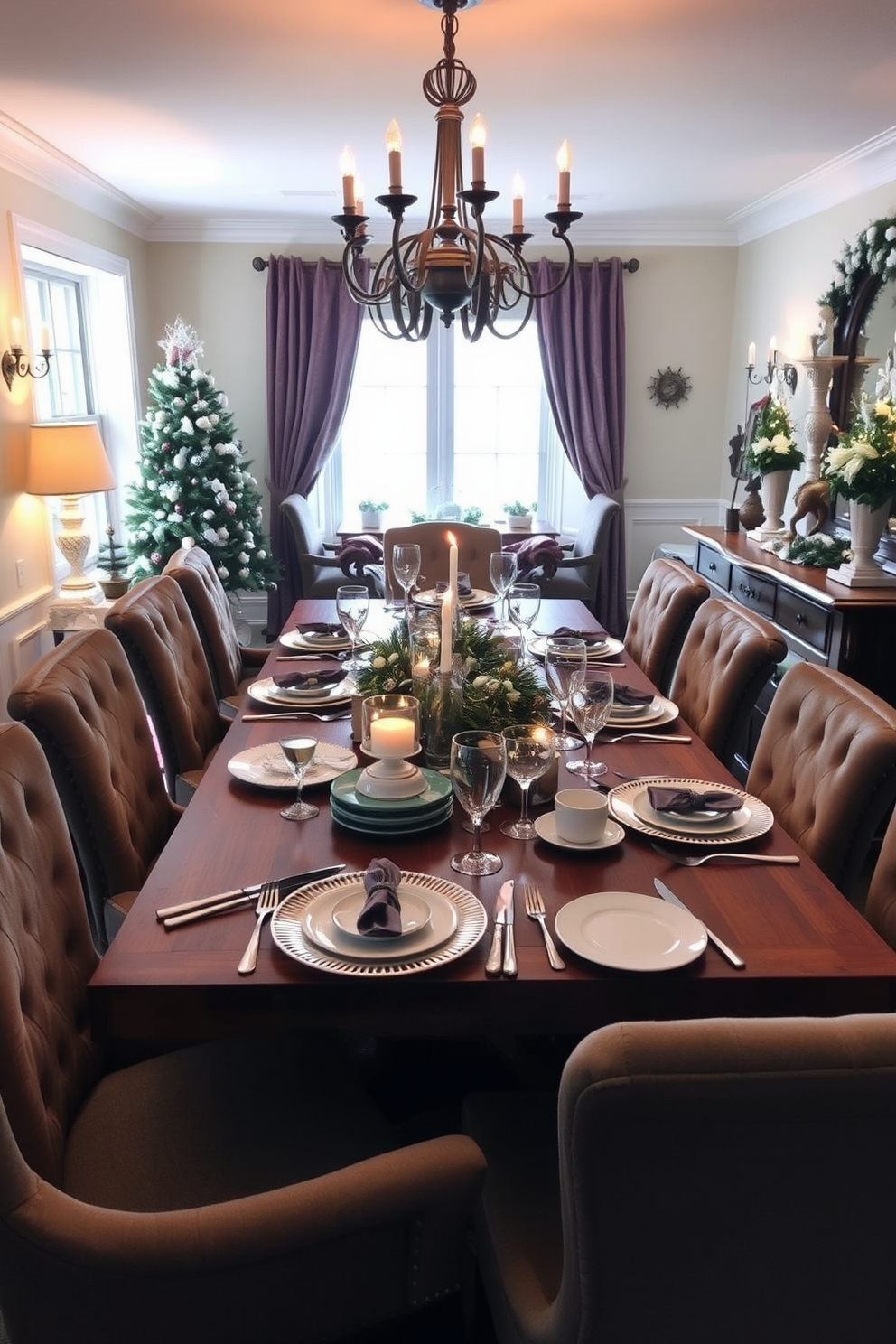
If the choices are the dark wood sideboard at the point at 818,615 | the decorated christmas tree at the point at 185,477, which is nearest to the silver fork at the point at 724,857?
the dark wood sideboard at the point at 818,615

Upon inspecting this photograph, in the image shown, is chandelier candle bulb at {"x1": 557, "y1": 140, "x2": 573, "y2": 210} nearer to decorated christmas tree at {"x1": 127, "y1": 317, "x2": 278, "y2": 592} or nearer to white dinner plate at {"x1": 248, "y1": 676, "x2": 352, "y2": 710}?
white dinner plate at {"x1": 248, "y1": 676, "x2": 352, "y2": 710}

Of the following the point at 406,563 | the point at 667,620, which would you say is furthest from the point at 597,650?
the point at 406,563

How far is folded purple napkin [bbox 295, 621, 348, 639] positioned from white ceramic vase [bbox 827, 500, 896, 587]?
1654mm

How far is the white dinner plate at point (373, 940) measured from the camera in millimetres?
1277

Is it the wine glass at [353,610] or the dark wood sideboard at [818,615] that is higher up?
the wine glass at [353,610]

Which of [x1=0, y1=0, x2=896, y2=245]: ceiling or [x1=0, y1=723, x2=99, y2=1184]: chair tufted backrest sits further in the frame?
[x1=0, y1=0, x2=896, y2=245]: ceiling

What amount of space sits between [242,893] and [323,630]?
1.62 meters

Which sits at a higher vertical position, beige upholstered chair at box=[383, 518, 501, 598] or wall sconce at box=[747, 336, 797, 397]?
wall sconce at box=[747, 336, 797, 397]

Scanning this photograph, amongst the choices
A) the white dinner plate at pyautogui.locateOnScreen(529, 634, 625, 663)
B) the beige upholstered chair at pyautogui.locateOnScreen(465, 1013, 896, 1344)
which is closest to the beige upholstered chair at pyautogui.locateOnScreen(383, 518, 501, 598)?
the white dinner plate at pyautogui.locateOnScreen(529, 634, 625, 663)

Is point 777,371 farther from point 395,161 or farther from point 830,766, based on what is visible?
point 830,766

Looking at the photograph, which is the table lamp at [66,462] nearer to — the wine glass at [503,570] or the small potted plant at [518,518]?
the wine glass at [503,570]

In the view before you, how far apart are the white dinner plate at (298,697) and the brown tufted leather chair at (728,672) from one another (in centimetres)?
87

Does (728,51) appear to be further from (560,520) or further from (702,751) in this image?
(560,520)

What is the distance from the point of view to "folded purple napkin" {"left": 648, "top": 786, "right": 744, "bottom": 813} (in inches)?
66.1
